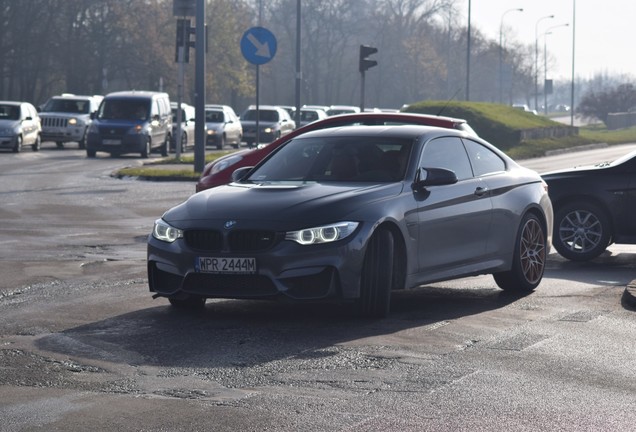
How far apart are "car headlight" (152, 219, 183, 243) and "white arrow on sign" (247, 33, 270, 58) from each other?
1725 centimetres

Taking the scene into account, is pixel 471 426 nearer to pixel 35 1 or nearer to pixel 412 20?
pixel 35 1

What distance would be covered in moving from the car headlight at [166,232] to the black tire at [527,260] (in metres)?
3.11

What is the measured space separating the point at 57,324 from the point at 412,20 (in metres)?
117

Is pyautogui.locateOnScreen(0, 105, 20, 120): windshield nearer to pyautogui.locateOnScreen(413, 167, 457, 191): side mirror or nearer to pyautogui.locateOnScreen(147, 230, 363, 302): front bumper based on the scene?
Result: pyautogui.locateOnScreen(413, 167, 457, 191): side mirror

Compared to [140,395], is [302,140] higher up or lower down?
higher up

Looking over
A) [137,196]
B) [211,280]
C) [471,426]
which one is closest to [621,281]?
[211,280]

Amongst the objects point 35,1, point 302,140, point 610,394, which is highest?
point 35,1

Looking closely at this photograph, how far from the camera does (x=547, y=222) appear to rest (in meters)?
12.1

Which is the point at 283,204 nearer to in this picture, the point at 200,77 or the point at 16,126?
the point at 200,77

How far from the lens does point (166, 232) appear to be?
989 centimetres

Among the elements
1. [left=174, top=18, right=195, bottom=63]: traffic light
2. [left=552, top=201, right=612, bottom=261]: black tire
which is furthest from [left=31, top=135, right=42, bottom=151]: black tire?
[left=552, top=201, right=612, bottom=261]: black tire

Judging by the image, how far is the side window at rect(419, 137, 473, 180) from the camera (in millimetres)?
10906

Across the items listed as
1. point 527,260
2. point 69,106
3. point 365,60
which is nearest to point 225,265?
point 527,260

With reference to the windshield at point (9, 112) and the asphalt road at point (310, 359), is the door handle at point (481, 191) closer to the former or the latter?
the asphalt road at point (310, 359)
